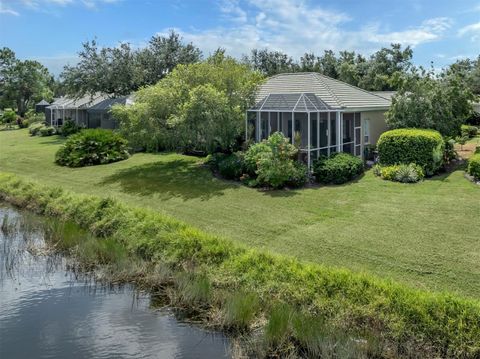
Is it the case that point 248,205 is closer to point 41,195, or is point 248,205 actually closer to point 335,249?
point 335,249

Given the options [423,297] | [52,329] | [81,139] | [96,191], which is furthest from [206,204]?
[81,139]

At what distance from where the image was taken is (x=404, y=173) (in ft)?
61.8

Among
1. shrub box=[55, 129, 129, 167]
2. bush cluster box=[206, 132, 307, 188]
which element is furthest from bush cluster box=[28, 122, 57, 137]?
bush cluster box=[206, 132, 307, 188]

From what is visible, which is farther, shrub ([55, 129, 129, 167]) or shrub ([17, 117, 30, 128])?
shrub ([17, 117, 30, 128])

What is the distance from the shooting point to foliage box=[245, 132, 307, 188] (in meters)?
18.4

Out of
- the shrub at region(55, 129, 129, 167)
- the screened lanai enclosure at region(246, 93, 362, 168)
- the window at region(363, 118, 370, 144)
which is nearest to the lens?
the screened lanai enclosure at region(246, 93, 362, 168)

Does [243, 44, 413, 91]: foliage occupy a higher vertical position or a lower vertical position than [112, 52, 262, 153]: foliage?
higher

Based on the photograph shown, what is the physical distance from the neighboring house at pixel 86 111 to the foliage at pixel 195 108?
16.1m

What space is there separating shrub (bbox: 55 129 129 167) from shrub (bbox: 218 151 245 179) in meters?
9.17

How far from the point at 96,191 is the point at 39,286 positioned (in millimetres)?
9332

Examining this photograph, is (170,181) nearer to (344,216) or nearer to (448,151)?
(344,216)

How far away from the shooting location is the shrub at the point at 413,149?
19469 millimetres

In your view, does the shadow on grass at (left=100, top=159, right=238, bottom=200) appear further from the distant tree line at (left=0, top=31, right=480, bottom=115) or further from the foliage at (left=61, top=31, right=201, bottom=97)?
the foliage at (left=61, top=31, right=201, bottom=97)

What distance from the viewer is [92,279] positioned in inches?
463
